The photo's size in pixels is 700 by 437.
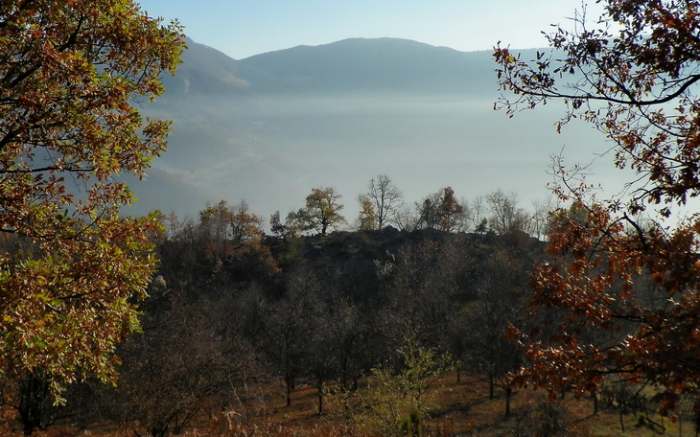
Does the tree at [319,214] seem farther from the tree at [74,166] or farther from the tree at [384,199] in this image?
the tree at [74,166]

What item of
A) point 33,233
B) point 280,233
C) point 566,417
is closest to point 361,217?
point 280,233

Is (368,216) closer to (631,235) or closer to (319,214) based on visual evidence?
(319,214)

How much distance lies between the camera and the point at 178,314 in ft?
121

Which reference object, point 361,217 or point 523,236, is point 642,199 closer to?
point 523,236

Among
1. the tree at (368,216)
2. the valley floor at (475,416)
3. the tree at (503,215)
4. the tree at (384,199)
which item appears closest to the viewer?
the valley floor at (475,416)

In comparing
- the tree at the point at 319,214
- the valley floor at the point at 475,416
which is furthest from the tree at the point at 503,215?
the valley floor at the point at 475,416

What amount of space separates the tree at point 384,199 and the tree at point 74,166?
10558cm

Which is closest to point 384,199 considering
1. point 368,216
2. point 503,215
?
point 368,216

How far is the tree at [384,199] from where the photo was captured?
116 meters

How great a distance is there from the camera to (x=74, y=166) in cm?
928

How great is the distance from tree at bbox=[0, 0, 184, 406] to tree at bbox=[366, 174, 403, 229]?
346ft

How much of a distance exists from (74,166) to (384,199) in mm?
109527

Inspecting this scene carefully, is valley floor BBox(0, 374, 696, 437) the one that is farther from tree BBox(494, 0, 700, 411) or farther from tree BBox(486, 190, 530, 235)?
tree BBox(486, 190, 530, 235)

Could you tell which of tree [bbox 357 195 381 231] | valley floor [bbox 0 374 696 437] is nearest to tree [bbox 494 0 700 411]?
valley floor [bbox 0 374 696 437]
